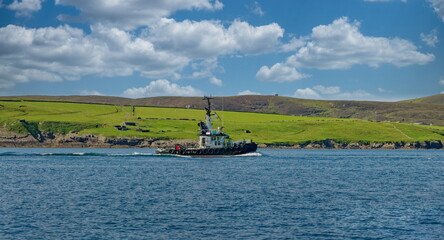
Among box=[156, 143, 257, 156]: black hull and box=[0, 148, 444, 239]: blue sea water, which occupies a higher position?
box=[156, 143, 257, 156]: black hull

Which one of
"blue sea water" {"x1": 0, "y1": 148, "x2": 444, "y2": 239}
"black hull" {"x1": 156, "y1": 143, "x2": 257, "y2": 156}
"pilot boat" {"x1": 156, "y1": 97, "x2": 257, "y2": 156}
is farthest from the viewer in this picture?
"black hull" {"x1": 156, "y1": 143, "x2": 257, "y2": 156}

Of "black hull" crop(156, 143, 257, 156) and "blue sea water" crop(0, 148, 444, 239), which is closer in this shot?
"blue sea water" crop(0, 148, 444, 239)

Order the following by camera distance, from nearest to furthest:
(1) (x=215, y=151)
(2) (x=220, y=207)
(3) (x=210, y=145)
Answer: (2) (x=220, y=207) < (1) (x=215, y=151) < (3) (x=210, y=145)

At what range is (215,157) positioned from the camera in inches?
5753

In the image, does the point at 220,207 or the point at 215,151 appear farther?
the point at 215,151

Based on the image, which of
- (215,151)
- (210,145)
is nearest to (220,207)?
(215,151)

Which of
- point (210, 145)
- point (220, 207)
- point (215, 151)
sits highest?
A: point (210, 145)

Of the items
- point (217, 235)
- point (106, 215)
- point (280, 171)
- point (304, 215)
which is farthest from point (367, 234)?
point (280, 171)

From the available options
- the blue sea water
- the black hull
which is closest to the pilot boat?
the black hull

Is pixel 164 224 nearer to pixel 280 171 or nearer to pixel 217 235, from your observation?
pixel 217 235

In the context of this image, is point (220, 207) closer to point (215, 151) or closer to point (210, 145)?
point (215, 151)

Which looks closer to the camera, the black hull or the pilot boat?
the pilot boat

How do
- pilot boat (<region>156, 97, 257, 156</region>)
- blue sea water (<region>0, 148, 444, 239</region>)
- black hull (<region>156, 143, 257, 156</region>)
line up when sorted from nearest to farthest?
blue sea water (<region>0, 148, 444, 239</region>) → pilot boat (<region>156, 97, 257, 156</region>) → black hull (<region>156, 143, 257, 156</region>)

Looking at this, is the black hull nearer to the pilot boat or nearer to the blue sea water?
the pilot boat
